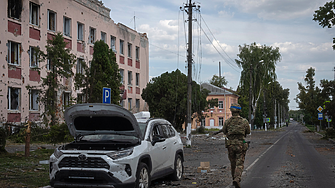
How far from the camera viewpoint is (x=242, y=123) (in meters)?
8.95

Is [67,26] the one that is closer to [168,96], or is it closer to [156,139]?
[168,96]

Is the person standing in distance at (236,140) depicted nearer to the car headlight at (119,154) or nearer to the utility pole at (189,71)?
the car headlight at (119,154)

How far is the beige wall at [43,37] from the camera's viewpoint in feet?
77.2

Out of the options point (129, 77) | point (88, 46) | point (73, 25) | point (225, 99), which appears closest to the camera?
point (73, 25)

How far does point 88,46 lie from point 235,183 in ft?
88.1

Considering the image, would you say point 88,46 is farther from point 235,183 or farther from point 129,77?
point 235,183

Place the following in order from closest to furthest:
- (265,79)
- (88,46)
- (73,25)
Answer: (73,25)
(88,46)
(265,79)

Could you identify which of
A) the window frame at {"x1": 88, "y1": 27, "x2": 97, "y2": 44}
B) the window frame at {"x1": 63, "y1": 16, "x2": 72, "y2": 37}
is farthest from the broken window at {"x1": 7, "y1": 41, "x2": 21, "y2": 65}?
the window frame at {"x1": 88, "y1": 27, "x2": 97, "y2": 44}

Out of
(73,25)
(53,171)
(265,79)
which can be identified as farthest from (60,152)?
(265,79)

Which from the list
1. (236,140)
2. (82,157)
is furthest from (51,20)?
(82,157)

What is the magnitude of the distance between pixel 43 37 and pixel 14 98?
17.4 feet

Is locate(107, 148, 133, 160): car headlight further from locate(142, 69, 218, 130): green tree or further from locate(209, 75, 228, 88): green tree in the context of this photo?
locate(209, 75, 228, 88): green tree

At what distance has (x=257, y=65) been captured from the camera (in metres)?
64.4

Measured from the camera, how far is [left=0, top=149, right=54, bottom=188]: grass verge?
8.75 metres
